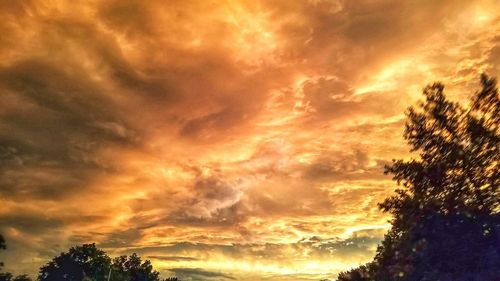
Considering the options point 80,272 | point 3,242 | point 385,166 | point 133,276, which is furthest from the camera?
point 80,272

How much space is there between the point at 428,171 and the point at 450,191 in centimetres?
187

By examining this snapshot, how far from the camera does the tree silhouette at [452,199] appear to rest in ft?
74.6

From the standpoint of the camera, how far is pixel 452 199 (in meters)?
23.6

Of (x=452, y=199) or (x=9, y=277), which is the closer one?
(x=452, y=199)

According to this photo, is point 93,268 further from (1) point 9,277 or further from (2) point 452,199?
(2) point 452,199

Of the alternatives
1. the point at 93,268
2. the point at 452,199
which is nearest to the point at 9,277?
the point at 93,268

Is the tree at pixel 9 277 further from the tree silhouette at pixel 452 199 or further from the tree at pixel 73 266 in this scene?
the tree silhouette at pixel 452 199

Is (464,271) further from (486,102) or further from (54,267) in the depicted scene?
(54,267)

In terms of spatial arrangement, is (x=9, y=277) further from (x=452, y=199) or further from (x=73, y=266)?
(x=452, y=199)

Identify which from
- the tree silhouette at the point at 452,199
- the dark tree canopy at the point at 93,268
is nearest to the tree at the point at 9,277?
the dark tree canopy at the point at 93,268

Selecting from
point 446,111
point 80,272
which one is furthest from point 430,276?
point 80,272

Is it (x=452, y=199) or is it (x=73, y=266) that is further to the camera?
(x=73, y=266)

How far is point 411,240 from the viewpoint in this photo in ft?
80.1

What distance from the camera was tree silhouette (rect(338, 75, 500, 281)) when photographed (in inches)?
895
